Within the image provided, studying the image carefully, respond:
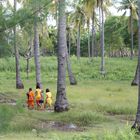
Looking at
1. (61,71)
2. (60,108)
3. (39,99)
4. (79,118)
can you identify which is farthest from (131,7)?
(79,118)

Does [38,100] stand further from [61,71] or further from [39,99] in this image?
[61,71]

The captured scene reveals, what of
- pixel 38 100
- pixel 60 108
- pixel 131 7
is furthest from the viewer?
pixel 131 7

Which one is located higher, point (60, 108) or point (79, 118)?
point (60, 108)

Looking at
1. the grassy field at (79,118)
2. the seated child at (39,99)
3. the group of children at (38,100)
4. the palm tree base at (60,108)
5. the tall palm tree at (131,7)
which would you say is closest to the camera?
the grassy field at (79,118)

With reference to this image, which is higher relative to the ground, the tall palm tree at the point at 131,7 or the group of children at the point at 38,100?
the tall palm tree at the point at 131,7

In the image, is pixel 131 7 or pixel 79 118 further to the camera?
pixel 131 7

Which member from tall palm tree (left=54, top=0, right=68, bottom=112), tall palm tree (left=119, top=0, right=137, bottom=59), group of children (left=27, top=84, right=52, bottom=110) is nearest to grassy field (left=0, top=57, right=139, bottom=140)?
tall palm tree (left=54, top=0, right=68, bottom=112)

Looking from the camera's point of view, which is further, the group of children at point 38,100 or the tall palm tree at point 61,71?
the group of children at point 38,100

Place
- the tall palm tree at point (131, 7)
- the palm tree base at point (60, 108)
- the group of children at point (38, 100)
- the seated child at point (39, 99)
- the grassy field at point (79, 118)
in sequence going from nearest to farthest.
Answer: the grassy field at point (79, 118)
the palm tree base at point (60, 108)
the group of children at point (38, 100)
the seated child at point (39, 99)
the tall palm tree at point (131, 7)

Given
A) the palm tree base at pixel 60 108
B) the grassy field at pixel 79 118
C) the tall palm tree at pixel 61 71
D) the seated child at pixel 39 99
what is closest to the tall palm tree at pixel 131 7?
the grassy field at pixel 79 118

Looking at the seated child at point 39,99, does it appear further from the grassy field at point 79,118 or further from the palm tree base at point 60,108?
the palm tree base at point 60,108

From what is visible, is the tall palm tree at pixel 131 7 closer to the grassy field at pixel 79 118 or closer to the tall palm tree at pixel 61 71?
the grassy field at pixel 79 118

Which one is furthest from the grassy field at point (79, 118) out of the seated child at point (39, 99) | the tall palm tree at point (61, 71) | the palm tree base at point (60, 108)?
the seated child at point (39, 99)

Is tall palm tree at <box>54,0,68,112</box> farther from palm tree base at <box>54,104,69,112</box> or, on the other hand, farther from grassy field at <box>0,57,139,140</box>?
grassy field at <box>0,57,139,140</box>
